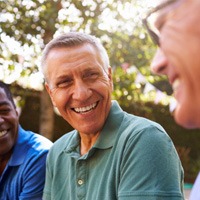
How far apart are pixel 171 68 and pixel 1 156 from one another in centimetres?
261

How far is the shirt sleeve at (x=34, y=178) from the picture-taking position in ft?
10.3

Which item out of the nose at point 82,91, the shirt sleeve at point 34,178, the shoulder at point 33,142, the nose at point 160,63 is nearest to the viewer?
the nose at point 160,63

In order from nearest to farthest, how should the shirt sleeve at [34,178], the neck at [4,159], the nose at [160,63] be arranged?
the nose at [160,63]
the shirt sleeve at [34,178]
the neck at [4,159]

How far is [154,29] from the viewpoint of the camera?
1.19 meters

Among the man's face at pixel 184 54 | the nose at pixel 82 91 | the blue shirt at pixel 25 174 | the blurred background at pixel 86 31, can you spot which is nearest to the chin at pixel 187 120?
the man's face at pixel 184 54

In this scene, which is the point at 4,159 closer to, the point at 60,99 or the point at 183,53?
the point at 60,99

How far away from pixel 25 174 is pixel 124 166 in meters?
1.18

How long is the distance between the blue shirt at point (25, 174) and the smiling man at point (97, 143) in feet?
1.05

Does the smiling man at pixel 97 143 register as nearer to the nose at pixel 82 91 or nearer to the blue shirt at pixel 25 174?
the nose at pixel 82 91

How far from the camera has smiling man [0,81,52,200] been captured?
317 centimetres

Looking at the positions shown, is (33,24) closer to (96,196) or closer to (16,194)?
(16,194)

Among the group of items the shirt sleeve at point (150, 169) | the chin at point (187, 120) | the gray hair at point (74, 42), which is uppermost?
the chin at point (187, 120)

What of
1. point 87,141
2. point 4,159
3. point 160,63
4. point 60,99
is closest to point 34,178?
point 4,159

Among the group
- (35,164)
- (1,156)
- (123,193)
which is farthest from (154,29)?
(1,156)
